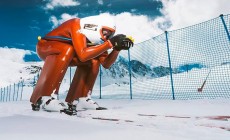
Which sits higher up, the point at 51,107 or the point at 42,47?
the point at 42,47

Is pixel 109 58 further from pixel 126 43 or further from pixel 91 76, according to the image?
pixel 126 43

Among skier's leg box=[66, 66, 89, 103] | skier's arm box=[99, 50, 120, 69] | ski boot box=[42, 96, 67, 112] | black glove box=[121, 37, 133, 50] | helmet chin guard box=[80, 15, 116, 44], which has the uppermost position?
helmet chin guard box=[80, 15, 116, 44]

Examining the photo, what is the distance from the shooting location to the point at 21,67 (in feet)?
542

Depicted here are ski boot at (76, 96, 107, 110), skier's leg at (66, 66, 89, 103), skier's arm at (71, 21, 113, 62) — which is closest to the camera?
skier's arm at (71, 21, 113, 62)

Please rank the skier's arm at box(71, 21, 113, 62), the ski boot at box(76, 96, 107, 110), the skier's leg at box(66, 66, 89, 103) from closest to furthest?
1. the skier's arm at box(71, 21, 113, 62)
2. the ski boot at box(76, 96, 107, 110)
3. the skier's leg at box(66, 66, 89, 103)

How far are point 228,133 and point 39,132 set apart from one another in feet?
3.23

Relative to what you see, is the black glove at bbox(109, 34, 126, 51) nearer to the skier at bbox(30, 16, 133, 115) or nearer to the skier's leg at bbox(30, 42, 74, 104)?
the skier at bbox(30, 16, 133, 115)

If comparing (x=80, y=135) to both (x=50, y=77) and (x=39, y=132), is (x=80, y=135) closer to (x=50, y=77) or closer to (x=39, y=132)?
(x=39, y=132)

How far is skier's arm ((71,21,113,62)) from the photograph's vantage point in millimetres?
2787

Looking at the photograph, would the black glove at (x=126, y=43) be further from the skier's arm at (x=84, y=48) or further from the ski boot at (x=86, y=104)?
the ski boot at (x=86, y=104)

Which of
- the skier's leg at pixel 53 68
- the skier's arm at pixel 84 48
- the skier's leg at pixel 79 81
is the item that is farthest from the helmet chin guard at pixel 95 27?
the skier's leg at pixel 79 81

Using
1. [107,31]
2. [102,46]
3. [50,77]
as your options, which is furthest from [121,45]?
[50,77]

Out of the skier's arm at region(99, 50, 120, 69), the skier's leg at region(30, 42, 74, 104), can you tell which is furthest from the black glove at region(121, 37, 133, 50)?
the skier's leg at region(30, 42, 74, 104)

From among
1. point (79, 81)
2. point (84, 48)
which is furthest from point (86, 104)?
point (84, 48)
